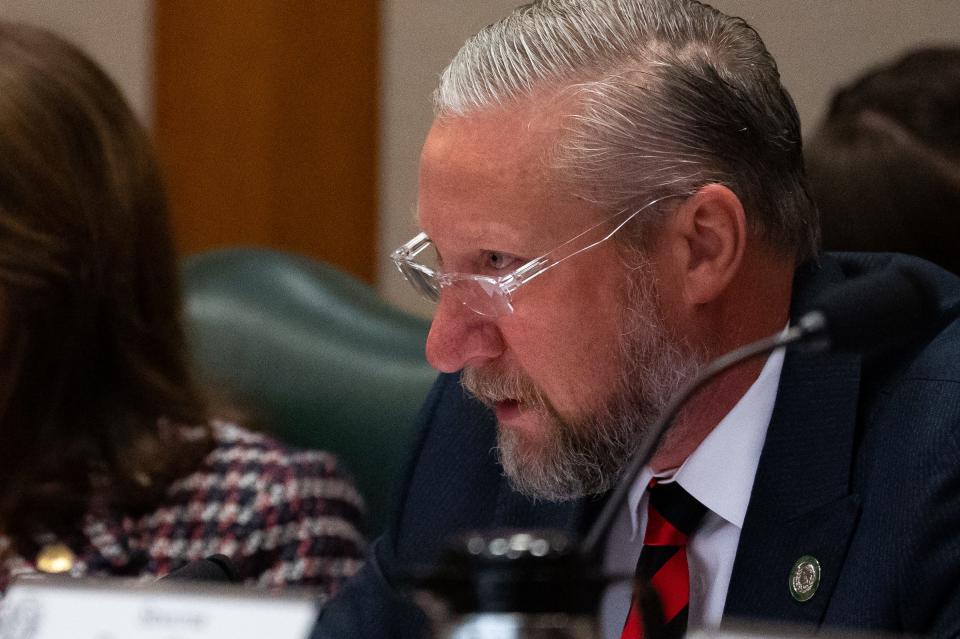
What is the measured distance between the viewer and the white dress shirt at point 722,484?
111 centimetres

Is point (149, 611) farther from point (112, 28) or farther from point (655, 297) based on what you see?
point (112, 28)

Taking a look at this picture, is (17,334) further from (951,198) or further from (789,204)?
(951,198)

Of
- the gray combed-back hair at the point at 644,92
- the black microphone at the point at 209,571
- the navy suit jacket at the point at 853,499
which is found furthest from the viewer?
the gray combed-back hair at the point at 644,92

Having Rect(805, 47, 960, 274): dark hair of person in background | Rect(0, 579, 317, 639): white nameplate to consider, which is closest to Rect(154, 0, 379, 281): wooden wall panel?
Rect(805, 47, 960, 274): dark hair of person in background

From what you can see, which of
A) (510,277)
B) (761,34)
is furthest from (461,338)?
(761,34)

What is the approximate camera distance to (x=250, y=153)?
2484 millimetres

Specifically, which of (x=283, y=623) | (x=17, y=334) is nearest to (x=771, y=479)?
(x=283, y=623)

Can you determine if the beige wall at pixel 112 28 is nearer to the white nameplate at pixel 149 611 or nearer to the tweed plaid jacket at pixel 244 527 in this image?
the tweed plaid jacket at pixel 244 527

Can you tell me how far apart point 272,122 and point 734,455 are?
1.52 meters

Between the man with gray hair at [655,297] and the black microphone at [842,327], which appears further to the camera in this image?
the man with gray hair at [655,297]

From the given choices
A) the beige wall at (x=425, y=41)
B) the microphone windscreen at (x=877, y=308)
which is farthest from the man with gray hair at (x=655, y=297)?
the beige wall at (x=425, y=41)

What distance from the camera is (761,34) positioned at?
6.91 feet

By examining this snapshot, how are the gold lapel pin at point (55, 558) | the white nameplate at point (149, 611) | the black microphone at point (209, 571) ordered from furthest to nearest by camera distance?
1. the gold lapel pin at point (55, 558)
2. the black microphone at point (209, 571)
3. the white nameplate at point (149, 611)

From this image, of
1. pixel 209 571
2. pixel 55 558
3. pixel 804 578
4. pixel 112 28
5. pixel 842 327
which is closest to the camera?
pixel 842 327
